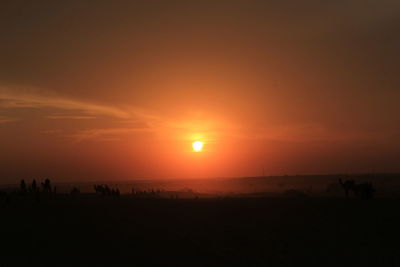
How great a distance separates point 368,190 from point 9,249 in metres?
29.0

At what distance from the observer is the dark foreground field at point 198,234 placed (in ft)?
67.3

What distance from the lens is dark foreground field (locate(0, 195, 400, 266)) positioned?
2050cm

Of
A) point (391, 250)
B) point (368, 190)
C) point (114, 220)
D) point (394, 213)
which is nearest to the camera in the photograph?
point (391, 250)

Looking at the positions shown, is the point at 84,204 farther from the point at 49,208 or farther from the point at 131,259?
the point at 131,259

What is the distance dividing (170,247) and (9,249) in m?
7.88

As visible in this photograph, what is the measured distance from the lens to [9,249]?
21.3 metres

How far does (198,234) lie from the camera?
24047mm

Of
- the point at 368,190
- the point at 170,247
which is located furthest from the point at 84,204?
the point at 368,190

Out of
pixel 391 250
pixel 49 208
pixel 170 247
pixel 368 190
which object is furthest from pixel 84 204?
pixel 368 190

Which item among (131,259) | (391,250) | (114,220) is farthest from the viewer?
(114,220)

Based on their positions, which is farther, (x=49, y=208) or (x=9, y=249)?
(x=49, y=208)

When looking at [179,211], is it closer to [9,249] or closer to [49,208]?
[49,208]

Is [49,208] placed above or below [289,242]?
above

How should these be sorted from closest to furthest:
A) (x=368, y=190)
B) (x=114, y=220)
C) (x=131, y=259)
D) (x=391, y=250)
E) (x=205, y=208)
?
(x=131, y=259)
(x=391, y=250)
(x=114, y=220)
(x=205, y=208)
(x=368, y=190)
